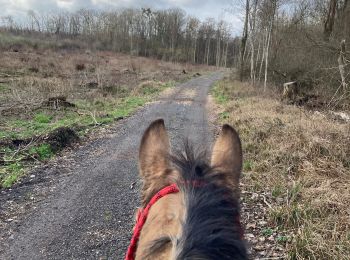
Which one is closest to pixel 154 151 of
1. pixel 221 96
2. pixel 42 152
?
pixel 42 152

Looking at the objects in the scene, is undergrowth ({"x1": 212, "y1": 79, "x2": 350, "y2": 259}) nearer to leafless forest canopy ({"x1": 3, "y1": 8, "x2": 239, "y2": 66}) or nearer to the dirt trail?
the dirt trail

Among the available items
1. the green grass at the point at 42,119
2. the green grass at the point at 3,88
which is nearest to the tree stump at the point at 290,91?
the green grass at the point at 42,119

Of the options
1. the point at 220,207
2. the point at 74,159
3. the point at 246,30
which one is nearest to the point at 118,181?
the point at 74,159

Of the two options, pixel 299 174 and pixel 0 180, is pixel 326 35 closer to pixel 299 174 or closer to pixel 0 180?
pixel 299 174

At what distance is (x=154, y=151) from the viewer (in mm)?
1755

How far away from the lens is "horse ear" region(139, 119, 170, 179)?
66.9 inches

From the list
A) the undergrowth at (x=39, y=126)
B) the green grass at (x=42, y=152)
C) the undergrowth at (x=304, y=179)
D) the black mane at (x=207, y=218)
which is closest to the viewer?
the black mane at (x=207, y=218)

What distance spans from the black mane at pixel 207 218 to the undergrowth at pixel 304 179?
Answer: 10.1 feet

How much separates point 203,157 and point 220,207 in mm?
333

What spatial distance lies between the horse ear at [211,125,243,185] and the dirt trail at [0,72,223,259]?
33.5 inches

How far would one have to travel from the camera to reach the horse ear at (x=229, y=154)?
1.73 meters

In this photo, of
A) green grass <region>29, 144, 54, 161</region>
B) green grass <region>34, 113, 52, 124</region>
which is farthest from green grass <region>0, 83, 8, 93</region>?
green grass <region>29, 144, 54, 161</region>

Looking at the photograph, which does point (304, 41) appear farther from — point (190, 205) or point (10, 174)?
point (190, 205)

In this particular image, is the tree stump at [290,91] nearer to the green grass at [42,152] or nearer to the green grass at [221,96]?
the green grass at [221,96]
